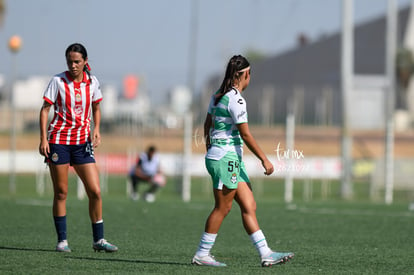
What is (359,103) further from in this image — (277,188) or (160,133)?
(160,133)

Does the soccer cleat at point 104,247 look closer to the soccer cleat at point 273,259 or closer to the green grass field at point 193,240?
the green grass field at point 193,240

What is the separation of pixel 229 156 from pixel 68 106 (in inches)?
82.6

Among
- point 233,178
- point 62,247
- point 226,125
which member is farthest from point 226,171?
point 62,247

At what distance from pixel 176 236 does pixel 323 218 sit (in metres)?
4.62

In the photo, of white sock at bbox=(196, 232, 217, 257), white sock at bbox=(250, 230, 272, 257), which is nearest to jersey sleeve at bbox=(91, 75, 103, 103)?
white sock at bbox=(196, 232, 217, 257)

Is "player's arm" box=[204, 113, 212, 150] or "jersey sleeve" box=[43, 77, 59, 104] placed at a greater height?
"jersey sleeve" box=[43, 77, 59, 104]

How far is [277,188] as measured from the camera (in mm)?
36781

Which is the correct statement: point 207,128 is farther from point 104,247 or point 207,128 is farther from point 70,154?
point 104,247

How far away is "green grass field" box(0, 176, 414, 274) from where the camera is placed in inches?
338

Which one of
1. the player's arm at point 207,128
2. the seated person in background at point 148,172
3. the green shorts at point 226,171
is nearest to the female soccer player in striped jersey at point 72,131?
the player's arm at point 207,128

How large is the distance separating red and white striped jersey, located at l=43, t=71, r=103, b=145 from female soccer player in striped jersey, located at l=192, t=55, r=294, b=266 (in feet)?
5.58

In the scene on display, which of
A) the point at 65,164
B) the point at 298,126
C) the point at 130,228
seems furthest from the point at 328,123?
the point at 65,164

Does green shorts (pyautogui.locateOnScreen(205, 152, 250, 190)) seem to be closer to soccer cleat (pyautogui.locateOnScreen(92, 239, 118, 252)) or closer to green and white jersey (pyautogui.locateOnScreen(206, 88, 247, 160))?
green and white jersey (pyautogui.locateOnScreen(206, 88, 247, 160))

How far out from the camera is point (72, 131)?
9.57m
